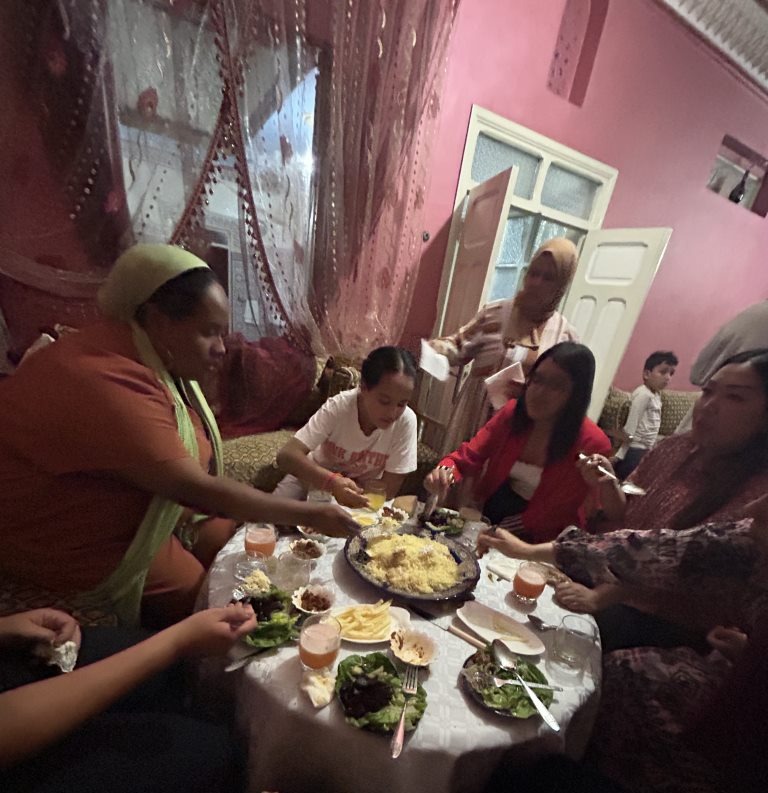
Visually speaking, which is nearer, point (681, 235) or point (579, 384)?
point (579, 384)

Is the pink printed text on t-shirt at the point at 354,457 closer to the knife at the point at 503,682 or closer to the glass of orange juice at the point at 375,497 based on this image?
the glass of orange juice at the point at 375,497

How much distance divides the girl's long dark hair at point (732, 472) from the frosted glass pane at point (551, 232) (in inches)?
132

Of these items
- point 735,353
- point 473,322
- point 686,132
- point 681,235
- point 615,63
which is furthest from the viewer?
point 681,235

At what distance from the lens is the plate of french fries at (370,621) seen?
3.21ft

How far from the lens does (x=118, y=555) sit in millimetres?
1223

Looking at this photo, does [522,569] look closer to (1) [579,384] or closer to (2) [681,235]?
(1) [579,384]

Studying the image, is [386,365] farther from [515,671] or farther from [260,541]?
[515,671]

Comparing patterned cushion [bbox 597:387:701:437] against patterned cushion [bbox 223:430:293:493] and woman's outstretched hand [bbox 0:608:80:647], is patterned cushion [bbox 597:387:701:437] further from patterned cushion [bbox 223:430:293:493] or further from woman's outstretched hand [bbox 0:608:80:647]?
woman's outstretched hand [bbox 0:608:80:647]

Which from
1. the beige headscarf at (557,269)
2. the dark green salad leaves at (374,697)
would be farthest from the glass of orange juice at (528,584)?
the beige headscarf at (557,269)

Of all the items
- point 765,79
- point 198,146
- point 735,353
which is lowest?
point 735,353

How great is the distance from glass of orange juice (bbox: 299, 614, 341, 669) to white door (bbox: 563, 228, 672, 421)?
3381 millimetres

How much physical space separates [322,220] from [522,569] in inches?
92.9

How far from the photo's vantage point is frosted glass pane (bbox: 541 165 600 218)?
370cm

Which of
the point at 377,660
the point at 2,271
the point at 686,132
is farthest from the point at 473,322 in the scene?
the point at 686,132
